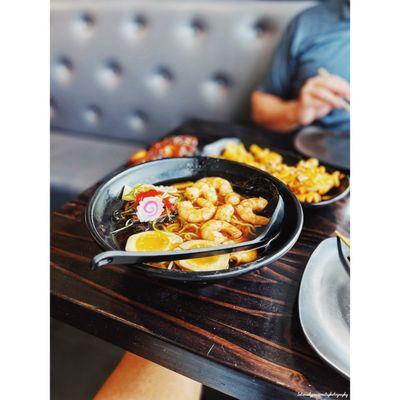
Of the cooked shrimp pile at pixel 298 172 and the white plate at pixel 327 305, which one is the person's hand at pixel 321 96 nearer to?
the cooked shrimp pile at pixel 298 172

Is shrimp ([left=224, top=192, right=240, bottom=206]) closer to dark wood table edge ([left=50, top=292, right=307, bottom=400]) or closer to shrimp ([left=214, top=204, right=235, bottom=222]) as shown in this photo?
shrimp ([left=214, top=204, right=235, bottom=222])

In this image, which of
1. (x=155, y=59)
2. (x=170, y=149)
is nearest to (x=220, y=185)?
(x=170, y=149)

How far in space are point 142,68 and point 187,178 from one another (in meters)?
1.09

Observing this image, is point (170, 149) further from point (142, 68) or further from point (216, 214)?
point (142, 68)

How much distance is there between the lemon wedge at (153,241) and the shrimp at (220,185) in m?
0.17

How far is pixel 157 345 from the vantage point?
0.64 metres

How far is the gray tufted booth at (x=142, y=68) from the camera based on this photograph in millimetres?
1608

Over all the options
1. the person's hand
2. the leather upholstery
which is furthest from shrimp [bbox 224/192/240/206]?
the leather upholstery

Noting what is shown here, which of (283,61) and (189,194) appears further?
(283,61)

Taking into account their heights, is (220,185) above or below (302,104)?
below

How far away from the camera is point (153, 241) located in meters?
0.67
